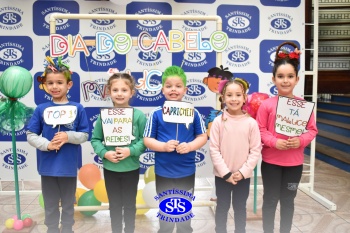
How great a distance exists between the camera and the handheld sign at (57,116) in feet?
6.88

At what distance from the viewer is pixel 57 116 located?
82.7 inches

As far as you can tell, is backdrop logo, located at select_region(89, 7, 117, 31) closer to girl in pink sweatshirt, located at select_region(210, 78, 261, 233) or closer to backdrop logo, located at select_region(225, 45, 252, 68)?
backdrop logo, located at select_region(225, 45, 252, 68)

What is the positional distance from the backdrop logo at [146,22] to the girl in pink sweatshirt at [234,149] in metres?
1.38

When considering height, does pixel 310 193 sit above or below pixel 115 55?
below

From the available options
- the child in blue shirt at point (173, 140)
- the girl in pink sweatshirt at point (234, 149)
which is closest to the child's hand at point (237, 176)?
the girl in pink sweatshirt at point (234, 149)

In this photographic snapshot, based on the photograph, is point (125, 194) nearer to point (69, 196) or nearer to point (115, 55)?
point (69, 196)

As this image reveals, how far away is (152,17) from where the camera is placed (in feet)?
8.95

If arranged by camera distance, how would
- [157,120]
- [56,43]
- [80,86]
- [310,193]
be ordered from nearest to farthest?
[157,120]
[56,43]
[80,86]
[310,193]

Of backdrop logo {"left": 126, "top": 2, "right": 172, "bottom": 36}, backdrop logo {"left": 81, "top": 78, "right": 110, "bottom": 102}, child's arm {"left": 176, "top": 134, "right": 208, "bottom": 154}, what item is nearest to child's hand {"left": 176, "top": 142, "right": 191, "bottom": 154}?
child's arm {"left": 176, "top": 134, "right": 208, "bottom": 154}

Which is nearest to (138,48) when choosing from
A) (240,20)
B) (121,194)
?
(240,20)

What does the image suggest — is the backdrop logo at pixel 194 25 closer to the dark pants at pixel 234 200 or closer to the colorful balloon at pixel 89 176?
the colorful balloon at pixel 89 176

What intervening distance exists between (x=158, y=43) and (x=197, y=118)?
2.43ft

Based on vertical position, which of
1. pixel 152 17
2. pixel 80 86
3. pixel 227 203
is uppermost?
pixel 152 17

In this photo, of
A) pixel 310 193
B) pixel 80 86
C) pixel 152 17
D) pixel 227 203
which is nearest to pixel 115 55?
pixel 80 86
